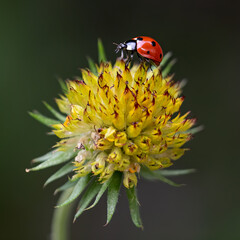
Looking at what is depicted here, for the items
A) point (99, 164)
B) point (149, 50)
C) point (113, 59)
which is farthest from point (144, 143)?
point (113, 59)

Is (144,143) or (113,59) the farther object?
(113,59)

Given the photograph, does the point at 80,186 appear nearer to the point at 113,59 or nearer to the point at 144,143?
the point at 144,143

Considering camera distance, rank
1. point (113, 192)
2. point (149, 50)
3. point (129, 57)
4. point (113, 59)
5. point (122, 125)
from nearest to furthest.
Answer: point (113, 192) < point (122, 125) < point (149, 50) < point (129, 57) < point (113, 59)

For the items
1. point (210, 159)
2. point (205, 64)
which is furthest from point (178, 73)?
point (210, 159)

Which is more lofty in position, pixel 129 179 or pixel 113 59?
pixel 113 59

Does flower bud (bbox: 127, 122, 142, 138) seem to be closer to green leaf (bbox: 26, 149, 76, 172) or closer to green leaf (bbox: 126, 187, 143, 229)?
green leaf (bbox: 126, 187, 143, 229)
